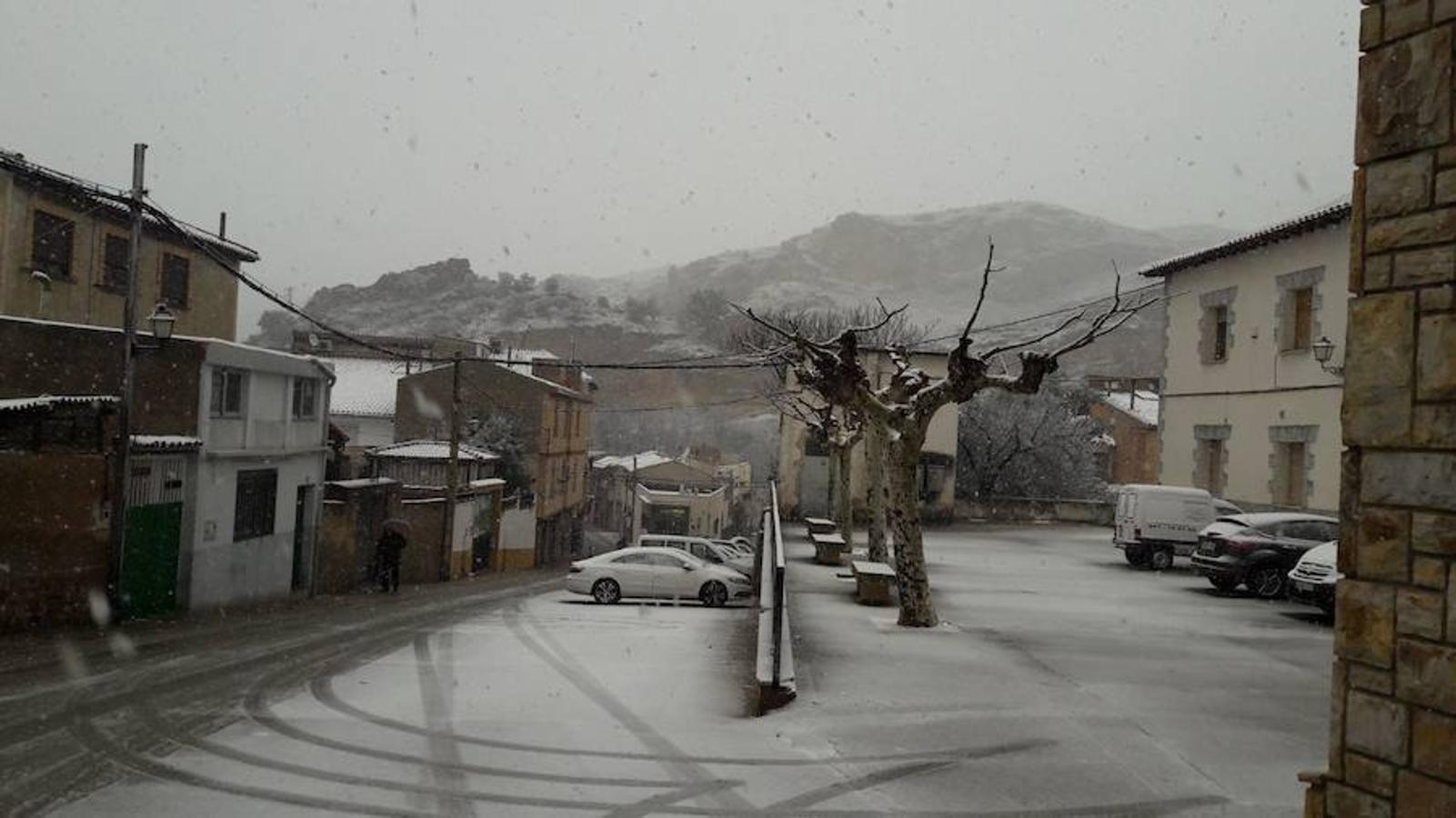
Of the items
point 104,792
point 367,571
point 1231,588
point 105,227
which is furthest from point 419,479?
point 104,792

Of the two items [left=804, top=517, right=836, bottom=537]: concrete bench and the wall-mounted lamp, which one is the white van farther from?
the wall-mounted lamp

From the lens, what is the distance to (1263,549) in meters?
18.1

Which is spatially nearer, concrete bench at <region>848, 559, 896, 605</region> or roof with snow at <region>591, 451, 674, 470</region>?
concrete bench at <region>848, 559, 896, 605</region>

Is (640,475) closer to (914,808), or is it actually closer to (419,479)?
(419,479)

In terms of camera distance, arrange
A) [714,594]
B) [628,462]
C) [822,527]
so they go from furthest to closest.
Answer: [628,462] → [822,527] → [714,594]

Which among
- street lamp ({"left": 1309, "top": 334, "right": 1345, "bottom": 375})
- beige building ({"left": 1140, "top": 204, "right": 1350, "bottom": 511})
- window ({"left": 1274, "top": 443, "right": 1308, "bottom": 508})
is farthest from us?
window ({"left": 1274, "top": 443, "right": 1308, "bottom": 508})

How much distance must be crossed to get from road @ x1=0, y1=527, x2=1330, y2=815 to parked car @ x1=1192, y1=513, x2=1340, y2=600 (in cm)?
266

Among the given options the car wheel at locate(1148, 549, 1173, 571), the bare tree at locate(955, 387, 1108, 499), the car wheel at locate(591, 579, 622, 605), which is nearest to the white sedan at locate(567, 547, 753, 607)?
the car wheel at locate(591, 579, 622, 605)

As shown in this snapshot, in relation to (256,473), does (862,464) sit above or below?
above

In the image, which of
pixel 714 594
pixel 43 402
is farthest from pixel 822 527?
pixel 43 402

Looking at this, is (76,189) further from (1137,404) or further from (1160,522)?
(1137,404)

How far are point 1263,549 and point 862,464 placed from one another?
20.4 m

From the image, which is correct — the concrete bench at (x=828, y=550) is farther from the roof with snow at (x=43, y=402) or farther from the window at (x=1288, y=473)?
the roof with snow at (x=43, y=402)

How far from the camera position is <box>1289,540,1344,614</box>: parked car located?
15.0m
